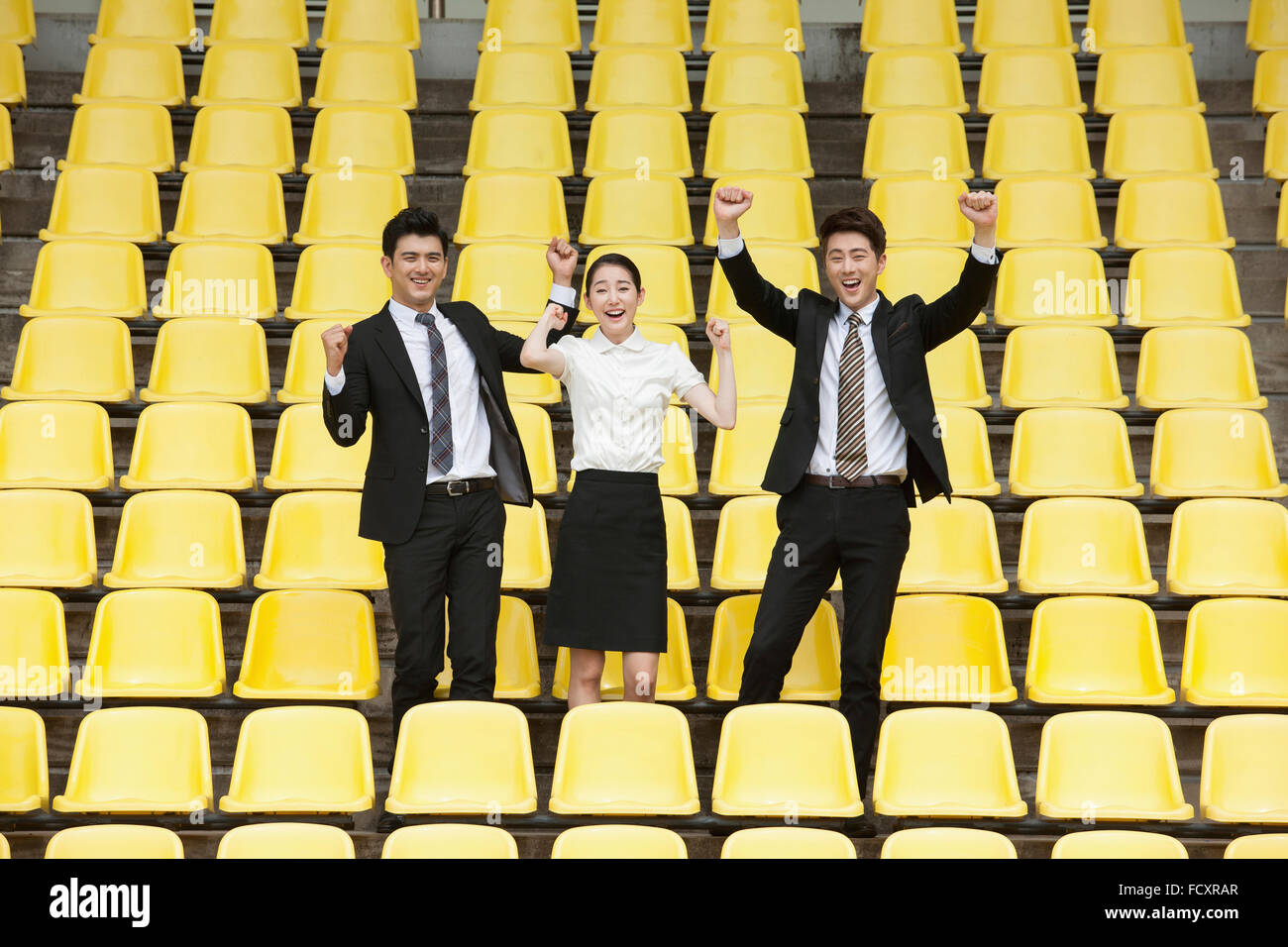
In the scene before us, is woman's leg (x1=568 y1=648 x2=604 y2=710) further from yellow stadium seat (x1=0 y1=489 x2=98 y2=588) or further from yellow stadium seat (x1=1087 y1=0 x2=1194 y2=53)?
yellow stadium seat (x1=1087 y1=0 x2=1194 y2=53)

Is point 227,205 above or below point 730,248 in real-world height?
above

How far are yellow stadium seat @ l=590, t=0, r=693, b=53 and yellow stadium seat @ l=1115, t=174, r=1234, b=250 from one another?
168cm

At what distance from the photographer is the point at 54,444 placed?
404 centimetres

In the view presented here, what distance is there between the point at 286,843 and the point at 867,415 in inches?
57.4

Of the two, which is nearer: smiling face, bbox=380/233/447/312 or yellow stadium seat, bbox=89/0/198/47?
smiling face, bbox=380/233/447/312

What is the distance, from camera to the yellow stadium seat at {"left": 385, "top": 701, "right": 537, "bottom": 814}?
305cm

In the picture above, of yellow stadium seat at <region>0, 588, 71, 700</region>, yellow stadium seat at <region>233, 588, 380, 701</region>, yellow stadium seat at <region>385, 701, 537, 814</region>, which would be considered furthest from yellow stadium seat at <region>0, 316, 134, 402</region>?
yellow stadium seat at <region>385, 701, 537, 814</region>

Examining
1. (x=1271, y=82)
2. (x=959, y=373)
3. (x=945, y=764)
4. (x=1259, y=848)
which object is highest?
(x=1271, y=82)

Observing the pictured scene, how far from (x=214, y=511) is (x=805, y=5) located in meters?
3.61

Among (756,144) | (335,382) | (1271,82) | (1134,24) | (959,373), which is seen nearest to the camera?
(335,382)

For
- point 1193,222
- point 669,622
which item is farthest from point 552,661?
point 1193,222

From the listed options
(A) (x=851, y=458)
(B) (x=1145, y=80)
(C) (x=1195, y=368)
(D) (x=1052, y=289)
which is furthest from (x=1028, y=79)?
(A) (x=851, y=458)

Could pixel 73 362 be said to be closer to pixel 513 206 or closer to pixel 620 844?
pixel 513 206
